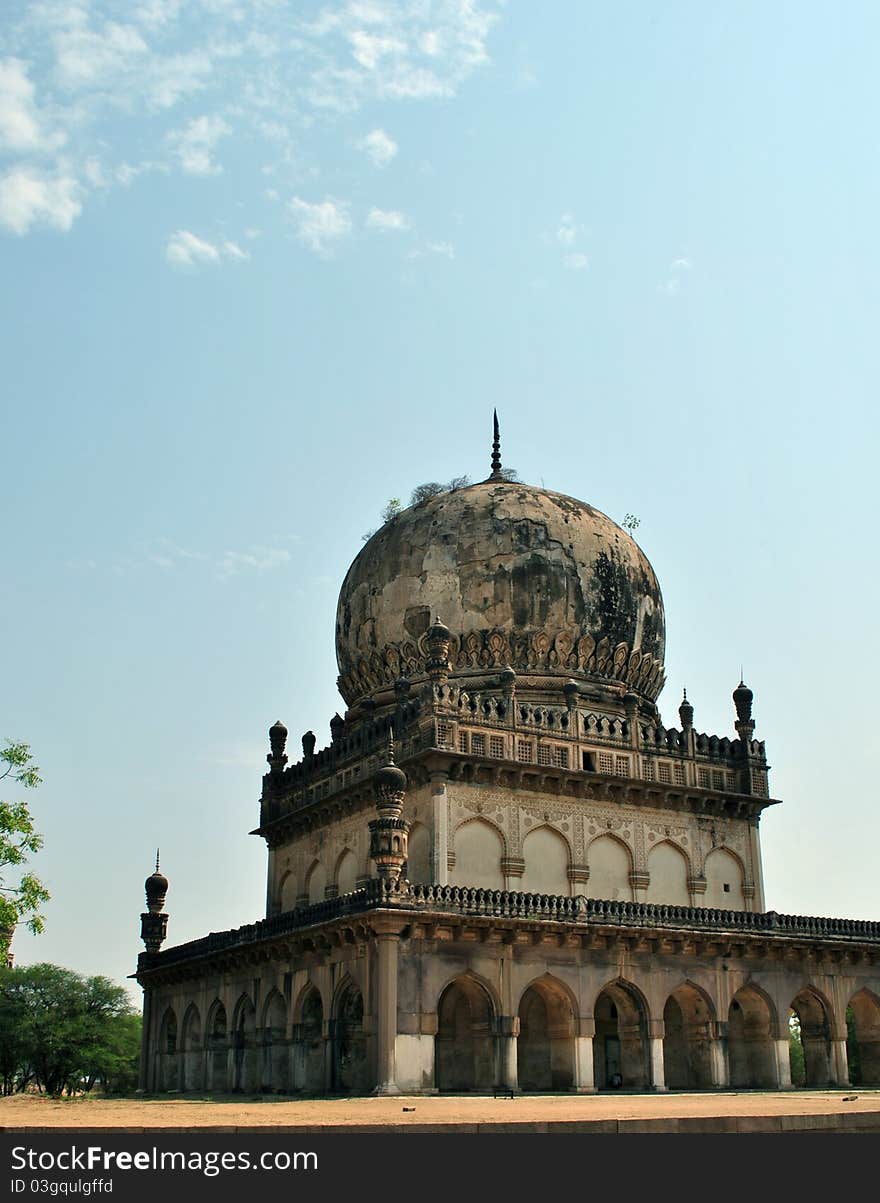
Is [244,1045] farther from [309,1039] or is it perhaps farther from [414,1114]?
[414,1114]

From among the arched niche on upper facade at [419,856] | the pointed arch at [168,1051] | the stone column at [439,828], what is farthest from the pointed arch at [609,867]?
the pointed arch at [168,1051]

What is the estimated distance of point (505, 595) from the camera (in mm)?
33125

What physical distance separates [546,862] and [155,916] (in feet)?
42.0

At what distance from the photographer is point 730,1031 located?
3052cm

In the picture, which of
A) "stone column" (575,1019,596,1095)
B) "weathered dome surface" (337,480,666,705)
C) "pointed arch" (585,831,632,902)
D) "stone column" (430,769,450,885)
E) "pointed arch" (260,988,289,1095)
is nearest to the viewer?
"stone column" (575,1019,596,1095)

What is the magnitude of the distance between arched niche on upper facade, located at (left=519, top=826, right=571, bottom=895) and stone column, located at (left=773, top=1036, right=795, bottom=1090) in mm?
5397

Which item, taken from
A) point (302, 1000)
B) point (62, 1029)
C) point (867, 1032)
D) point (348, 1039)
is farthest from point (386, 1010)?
point (62, 1029)

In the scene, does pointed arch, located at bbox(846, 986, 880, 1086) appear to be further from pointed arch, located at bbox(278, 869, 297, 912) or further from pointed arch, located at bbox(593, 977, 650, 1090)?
pointed arch, located at bbox(278, 869, 297, 912)

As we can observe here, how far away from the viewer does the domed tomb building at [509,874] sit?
88.0 ft

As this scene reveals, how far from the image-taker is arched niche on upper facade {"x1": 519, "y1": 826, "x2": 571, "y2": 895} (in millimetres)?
30000

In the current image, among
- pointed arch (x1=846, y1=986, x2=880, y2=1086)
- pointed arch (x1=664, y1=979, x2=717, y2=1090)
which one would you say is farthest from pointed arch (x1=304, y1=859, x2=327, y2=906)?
pointed arch (x1=846, y1=986, x2=880, y2=1086)

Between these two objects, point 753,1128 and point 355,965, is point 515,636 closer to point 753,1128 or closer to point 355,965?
point 355,965

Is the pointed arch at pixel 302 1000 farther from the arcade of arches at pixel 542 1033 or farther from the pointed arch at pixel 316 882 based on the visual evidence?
the pointed arch at pixel 316 882
